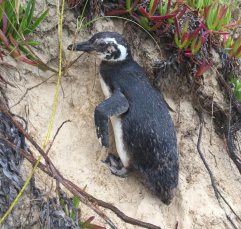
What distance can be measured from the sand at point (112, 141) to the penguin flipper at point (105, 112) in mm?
282

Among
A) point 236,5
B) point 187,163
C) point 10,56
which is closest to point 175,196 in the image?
point 187,163

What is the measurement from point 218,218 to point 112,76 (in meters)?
1.26

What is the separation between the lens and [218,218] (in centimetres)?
218

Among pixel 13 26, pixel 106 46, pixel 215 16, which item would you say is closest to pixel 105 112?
pixel 106 46

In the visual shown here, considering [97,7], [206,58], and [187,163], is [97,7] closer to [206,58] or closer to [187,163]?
[206,58]

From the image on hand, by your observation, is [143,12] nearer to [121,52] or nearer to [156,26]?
[156,26]

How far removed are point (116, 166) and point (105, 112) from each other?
46 cm

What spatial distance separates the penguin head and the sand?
0.78ft

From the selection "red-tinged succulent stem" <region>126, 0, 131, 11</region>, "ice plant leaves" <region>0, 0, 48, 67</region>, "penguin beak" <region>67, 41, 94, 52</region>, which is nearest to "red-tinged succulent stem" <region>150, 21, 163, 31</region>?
"red-tinged succulent stem" <region>126, 0, 131, 11</region>

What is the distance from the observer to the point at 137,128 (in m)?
2.13

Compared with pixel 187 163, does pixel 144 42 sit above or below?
above

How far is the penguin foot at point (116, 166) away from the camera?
2204 mm

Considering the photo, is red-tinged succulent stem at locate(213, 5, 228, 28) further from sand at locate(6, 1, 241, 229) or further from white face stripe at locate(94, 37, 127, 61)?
white face stripe at locate(94, 37, 127, 61)

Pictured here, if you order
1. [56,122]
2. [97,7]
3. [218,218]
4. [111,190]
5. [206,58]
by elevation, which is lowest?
[218,218]
